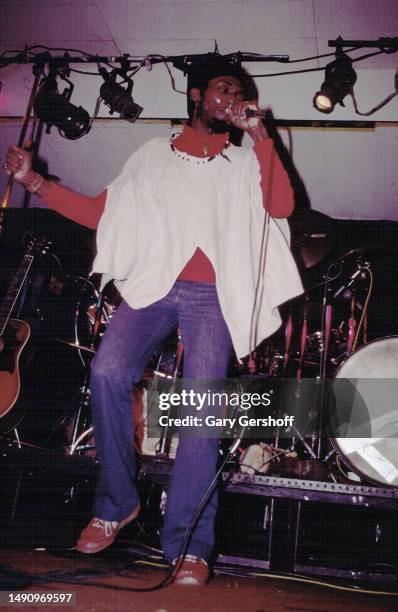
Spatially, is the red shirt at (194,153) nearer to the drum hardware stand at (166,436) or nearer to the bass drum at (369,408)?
the bass drum at (369,408)

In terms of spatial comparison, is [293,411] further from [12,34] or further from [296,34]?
[12,34]

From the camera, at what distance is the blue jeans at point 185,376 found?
62.3 inches

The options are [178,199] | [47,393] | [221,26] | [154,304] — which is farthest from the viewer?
[47,393]

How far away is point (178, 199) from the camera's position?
6.20ft

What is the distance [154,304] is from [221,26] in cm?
228

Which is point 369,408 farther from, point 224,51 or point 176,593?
point 224,51

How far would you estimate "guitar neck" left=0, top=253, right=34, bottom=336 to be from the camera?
10.8ft

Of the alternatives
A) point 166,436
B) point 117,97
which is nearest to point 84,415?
point 166,436

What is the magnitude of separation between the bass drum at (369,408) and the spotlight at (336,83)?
190 centimetres

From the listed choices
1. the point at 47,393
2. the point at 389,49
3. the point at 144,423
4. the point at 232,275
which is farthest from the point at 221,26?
the point at 47,393

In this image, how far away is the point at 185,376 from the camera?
171 centimetres

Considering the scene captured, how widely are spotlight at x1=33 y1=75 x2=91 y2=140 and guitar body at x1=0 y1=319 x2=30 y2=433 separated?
1.51 m

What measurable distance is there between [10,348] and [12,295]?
1.31ft

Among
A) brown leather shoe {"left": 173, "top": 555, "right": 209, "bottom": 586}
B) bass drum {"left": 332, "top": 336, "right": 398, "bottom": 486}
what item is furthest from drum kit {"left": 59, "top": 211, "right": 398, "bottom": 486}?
brown leather shoe {"left": 173, "top": 555, "right": 209, "bottom": 586}
